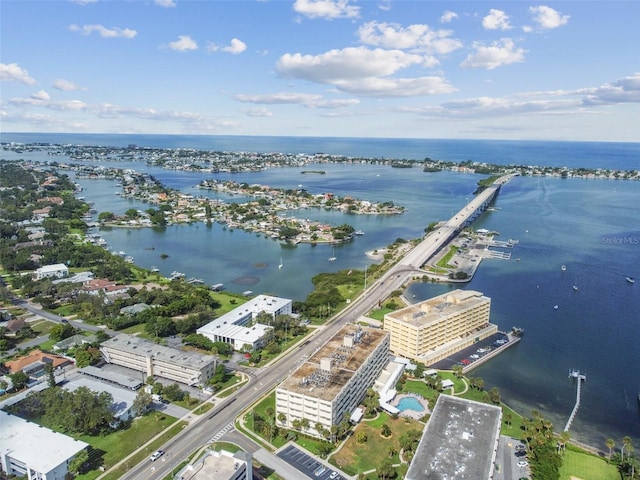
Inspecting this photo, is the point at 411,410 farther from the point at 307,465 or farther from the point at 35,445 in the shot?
the point at 35,445

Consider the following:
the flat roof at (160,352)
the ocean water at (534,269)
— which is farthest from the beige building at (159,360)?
the ocean water at (534,269)

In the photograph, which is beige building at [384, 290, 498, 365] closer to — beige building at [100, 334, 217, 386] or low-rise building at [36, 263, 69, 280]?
beige building at [100, 334, 217, 386]

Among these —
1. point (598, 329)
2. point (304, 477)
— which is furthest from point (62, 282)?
point (598, 329)

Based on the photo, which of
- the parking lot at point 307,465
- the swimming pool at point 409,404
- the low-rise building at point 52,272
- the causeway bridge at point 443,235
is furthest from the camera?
the causeway bridge at point 443,235

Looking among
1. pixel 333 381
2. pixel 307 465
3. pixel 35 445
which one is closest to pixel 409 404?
pixel 333 381

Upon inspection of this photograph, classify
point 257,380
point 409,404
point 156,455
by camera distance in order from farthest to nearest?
1. point 257,380
2. point 409,404
3. point 156,455

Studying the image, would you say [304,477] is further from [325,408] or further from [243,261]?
[243,261]

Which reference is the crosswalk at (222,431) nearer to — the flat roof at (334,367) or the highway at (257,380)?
the highway at (257,380)
